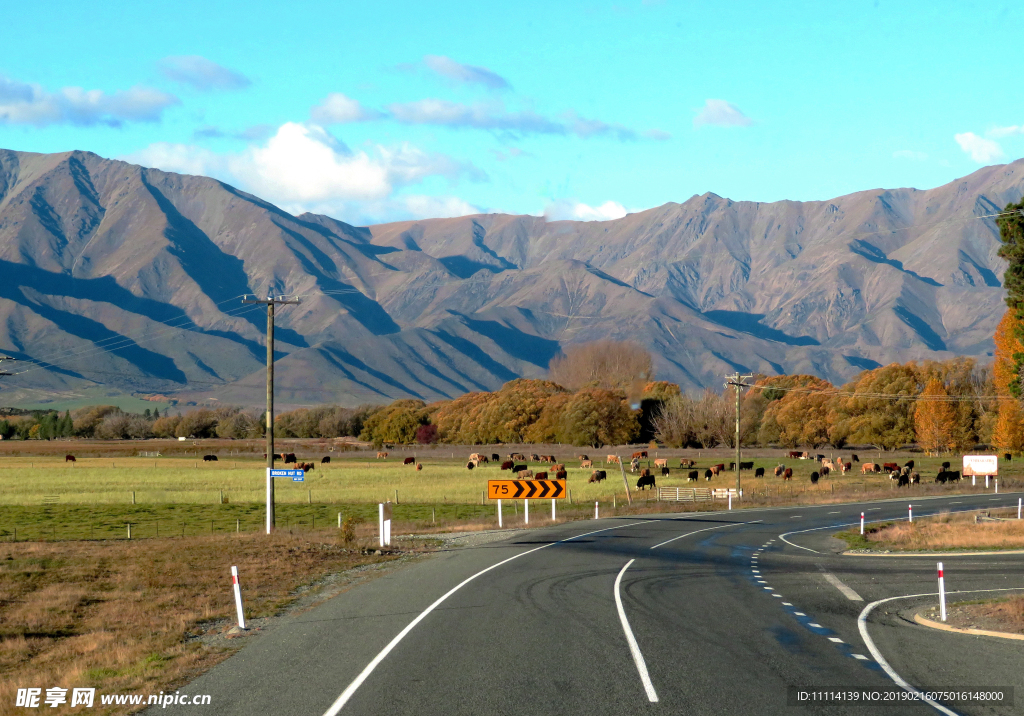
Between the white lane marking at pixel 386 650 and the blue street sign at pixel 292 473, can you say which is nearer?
the white lane marking at pixel 386 650

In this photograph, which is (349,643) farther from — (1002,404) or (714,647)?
(1002,404)

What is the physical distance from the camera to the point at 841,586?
76.7 feet

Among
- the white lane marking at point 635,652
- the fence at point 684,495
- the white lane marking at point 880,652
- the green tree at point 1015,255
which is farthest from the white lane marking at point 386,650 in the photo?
the green tree at point 1015,255

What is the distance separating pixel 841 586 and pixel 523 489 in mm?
20345

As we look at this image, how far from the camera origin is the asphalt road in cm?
1206

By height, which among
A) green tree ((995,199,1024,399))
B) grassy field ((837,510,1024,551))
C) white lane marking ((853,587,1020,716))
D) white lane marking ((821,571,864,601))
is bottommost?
grassy field ((837,510,1024,551))

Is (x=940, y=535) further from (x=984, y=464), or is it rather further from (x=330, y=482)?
(x=330, y=482)

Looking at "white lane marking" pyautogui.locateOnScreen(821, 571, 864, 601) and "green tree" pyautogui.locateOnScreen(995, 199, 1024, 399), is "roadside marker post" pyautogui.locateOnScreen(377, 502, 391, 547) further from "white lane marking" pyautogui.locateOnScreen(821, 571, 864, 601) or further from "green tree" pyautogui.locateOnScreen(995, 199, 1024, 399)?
"green tree" pyautogui.locateOnScreen(995, 199, 1024, 399)

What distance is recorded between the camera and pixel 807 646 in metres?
15.5

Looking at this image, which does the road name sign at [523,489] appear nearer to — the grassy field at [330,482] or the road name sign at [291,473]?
the road name sign at [291,473]

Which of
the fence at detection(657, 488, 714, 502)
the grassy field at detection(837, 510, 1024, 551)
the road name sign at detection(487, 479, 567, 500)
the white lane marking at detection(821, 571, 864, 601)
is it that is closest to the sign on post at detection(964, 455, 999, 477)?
the fence at detection(657, 488, 714, 502)

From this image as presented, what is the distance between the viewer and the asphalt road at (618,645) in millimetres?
12062

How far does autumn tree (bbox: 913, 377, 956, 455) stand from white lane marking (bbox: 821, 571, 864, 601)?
313ft

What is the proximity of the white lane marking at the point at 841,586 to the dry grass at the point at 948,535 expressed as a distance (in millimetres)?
8657
